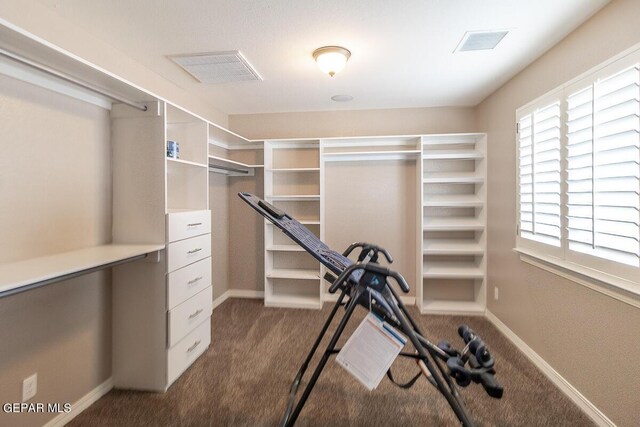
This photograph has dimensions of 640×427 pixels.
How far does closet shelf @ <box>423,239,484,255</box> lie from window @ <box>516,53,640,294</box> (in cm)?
84

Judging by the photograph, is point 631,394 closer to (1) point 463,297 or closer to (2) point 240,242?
(1) point 463,297

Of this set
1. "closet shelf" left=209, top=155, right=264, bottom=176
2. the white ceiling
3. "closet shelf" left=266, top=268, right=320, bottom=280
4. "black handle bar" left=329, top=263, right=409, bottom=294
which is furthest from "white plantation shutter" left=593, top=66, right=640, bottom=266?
"closet shelf" left=209, top=155, right=264, bottom=176

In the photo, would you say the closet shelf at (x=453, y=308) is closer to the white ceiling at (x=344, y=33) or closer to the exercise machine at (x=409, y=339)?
the exercise machine at (x=409, y=339)

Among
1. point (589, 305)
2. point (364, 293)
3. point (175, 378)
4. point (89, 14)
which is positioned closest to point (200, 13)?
point (89, 14)

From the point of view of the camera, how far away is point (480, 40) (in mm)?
2125

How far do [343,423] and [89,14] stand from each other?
9.64ft

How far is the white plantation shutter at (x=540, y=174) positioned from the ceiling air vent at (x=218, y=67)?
7.86ft

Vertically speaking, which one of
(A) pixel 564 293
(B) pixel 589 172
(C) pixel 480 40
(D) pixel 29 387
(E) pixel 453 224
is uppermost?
(C) pixel 480 40

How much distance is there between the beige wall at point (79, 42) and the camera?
63.0 inches

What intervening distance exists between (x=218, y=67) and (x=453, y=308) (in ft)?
11.4

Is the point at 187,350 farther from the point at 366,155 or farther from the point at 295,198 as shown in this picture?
the point at 366,155

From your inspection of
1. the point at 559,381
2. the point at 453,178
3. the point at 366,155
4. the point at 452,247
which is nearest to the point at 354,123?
the point at 366,155

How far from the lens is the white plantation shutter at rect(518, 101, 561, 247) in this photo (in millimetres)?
2137

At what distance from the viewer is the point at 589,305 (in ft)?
6.07
